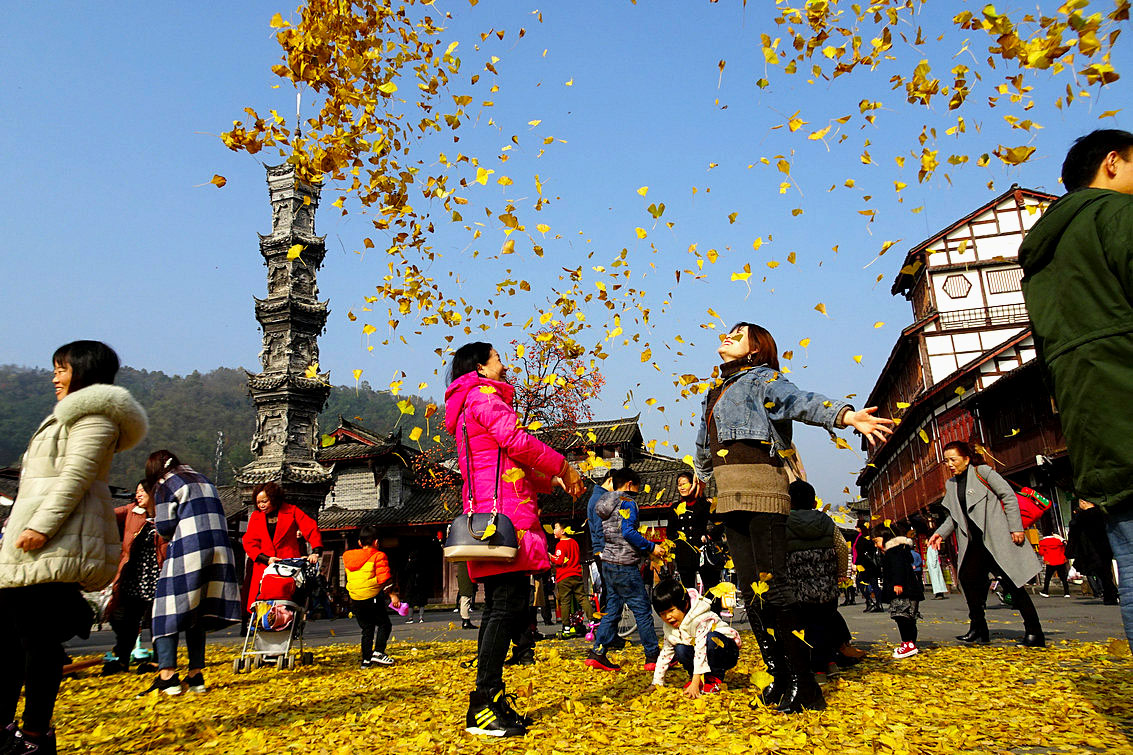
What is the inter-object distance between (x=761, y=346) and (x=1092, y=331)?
207 centimetres

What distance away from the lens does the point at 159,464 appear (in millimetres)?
5594

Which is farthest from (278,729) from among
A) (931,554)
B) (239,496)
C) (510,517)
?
(239,496)

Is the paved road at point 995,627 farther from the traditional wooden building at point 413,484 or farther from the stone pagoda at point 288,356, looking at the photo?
the stone pagoda at point 288,356

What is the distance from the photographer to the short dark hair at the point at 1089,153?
93.7 inches

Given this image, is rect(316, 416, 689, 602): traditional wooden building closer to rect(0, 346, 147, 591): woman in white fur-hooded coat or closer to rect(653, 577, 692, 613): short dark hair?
rect(653, 577, 692, 613): short dark hair

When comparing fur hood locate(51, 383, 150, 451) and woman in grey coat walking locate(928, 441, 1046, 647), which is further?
woman in grey coat walking locate(928, 441, 1046, 647)

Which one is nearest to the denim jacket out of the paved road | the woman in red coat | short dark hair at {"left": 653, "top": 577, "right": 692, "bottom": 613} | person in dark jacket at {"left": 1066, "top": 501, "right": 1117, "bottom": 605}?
short dark hair at {"left": 653, "top": 577, "right": 692, "bottom": 613}

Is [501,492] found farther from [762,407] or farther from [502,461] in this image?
[762,407]

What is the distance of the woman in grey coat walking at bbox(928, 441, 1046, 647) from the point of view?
19.3 feet

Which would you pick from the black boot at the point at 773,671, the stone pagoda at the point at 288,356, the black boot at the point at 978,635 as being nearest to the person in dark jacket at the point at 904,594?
the black boot at the point at 978,635

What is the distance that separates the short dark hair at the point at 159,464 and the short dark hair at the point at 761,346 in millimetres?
4698

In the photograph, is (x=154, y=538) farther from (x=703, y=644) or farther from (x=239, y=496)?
(x=239, y=496)

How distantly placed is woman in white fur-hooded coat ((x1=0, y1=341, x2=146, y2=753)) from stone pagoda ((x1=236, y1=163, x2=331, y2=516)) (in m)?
35.0

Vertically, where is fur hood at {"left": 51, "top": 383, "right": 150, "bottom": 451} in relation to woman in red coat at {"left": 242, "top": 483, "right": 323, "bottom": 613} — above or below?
above
